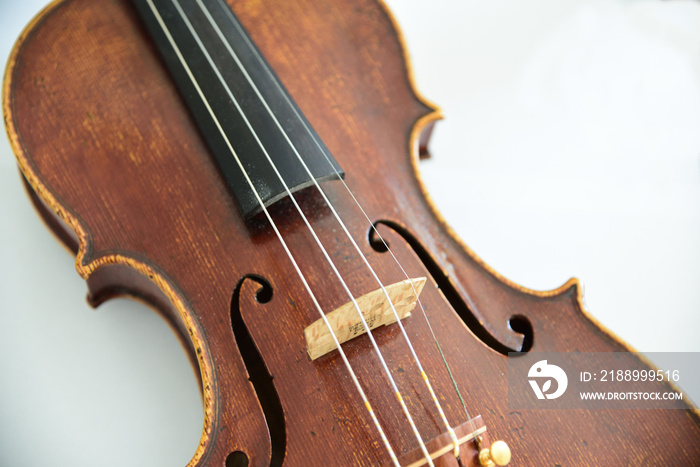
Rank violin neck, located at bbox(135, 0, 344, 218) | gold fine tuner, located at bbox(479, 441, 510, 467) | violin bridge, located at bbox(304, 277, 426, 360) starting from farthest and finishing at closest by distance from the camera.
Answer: violin neck, located at bbox(135, 0, 344, 218) < violin bridge, located at bbox(304, 277, 426, 360) < gold fine tuner, located at bbox(479, 441, 510, 467)

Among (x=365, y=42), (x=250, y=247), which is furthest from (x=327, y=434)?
(x=365, y=42)

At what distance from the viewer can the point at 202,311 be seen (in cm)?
96

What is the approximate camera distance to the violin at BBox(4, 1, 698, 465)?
85cm

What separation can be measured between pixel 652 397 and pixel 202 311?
0.79 metres

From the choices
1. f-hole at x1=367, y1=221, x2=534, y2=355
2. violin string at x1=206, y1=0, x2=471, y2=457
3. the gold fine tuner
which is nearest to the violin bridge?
violin string at x1=206, y1=0, x2=471, y2=457

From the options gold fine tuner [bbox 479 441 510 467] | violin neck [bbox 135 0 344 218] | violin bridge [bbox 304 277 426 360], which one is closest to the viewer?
gold fine tuner [bbox 479 441 510 467]

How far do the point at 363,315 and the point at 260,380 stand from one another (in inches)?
8.1

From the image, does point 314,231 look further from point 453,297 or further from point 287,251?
point 453,297

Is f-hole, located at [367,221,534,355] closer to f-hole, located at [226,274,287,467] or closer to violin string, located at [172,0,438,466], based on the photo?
violin string, located at [172,0,438,466]

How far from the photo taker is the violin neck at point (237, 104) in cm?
104

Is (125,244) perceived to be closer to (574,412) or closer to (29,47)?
(29,47)

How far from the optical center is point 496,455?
75 cm

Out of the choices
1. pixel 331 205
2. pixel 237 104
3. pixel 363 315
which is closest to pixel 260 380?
pixel 363 315

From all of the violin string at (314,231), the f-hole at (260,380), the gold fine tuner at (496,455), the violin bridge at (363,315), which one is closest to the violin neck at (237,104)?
the violin string at (314,231)
